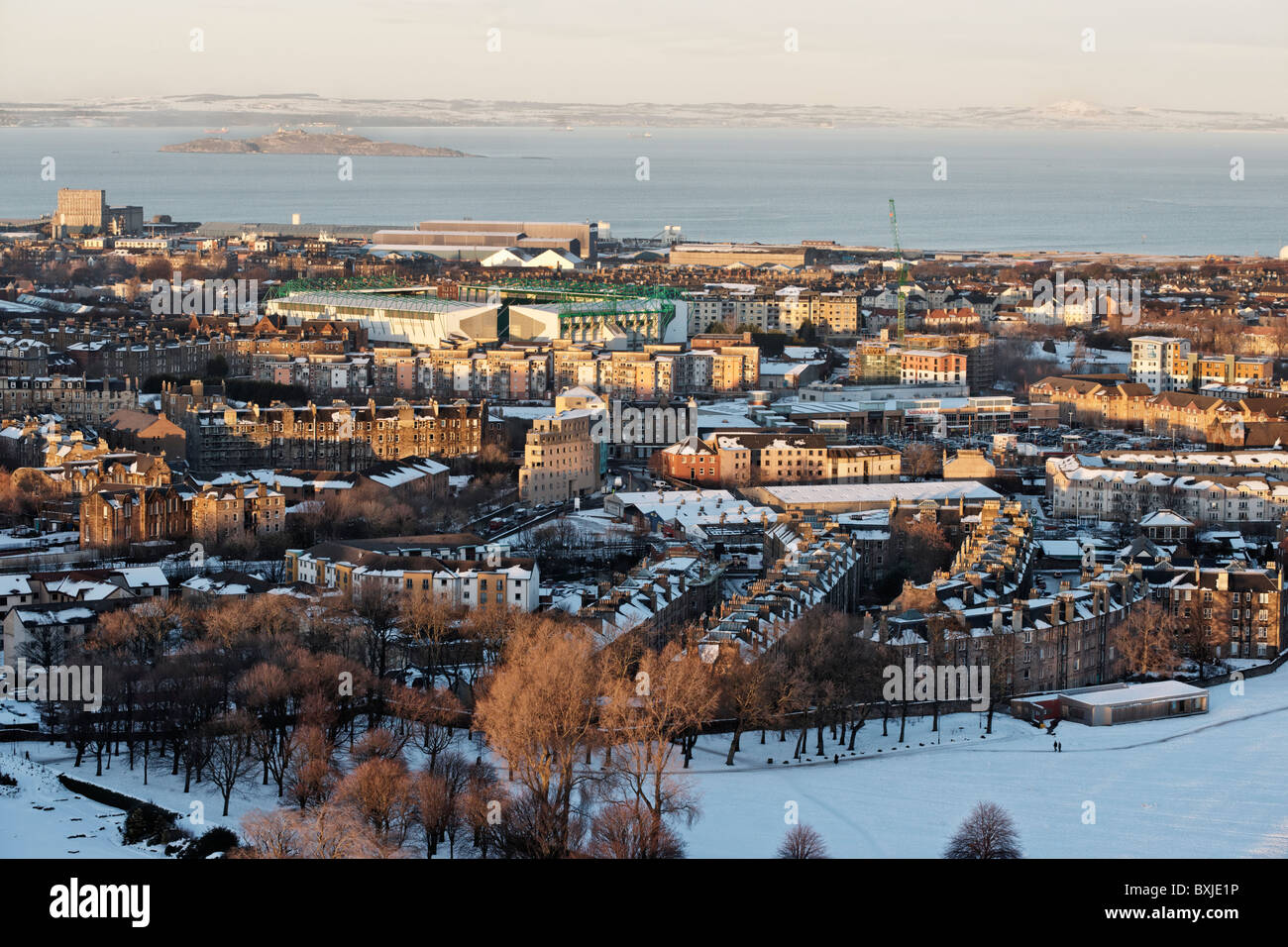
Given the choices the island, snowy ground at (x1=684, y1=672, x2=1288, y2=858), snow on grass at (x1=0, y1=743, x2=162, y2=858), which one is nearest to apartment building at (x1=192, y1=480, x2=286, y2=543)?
snow on grass at (x1=0, y1=743, x2=162, y2=858)

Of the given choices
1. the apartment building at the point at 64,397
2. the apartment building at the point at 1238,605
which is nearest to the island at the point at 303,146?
the apartment building at the point at 64,397

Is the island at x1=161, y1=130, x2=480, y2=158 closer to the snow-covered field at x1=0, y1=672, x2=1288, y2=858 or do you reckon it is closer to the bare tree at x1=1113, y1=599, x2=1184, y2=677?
the bare tree at x1=1113, y1=599, x2=1184, y2=677

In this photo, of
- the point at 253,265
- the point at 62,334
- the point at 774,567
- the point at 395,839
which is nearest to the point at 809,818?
the point at 395,839

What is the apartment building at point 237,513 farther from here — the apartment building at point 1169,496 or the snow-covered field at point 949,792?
the apartment building at point 1169,496

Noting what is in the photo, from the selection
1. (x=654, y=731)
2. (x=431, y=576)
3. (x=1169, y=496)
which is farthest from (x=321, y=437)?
(x=654, y=731)

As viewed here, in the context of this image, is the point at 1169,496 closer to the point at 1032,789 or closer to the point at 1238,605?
the point at 1238,605

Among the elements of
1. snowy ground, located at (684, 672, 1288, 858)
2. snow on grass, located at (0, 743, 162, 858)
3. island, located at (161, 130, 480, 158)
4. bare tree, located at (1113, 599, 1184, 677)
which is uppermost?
island, located at (161, 130, 480, 158)

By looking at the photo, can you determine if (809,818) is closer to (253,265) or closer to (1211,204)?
(253,265)
